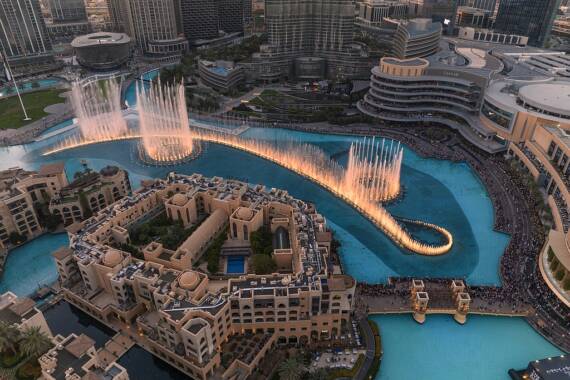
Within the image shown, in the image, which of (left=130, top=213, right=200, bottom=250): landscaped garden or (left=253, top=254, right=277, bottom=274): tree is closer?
(left=253, top=254, right=277, bottom=274): tree

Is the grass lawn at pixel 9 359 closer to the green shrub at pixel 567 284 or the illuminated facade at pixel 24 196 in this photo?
the illuminated facade at pixel 24 196

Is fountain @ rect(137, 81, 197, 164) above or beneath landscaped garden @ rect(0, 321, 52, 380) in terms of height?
beneath

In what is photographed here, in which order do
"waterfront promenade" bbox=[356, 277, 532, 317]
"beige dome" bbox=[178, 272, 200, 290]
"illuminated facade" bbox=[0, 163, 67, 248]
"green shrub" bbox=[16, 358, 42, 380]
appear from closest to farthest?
"green shrub" bbox=[16, 358, 42, 380], "beige dome" bbox=[178, 272, 200, 290], "waterfront promenade" bbox=[356, 277, 532, 317], "illuminated facade" bbox=[0, 163, 67, 248]

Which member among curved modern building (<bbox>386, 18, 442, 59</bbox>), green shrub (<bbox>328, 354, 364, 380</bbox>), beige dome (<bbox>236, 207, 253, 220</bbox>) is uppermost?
curved modern building (<bbox>386, 18, 442, 59</bbox>)

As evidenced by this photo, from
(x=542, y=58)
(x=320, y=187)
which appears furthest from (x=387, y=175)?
(x=542, y=58)

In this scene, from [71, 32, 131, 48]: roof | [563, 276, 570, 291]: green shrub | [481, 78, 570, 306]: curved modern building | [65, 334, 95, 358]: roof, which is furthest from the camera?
[71, 32, 131, 48]: roof

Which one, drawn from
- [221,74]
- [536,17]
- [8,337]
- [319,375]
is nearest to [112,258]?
[8,337]

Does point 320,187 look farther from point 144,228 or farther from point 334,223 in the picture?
point 144,228

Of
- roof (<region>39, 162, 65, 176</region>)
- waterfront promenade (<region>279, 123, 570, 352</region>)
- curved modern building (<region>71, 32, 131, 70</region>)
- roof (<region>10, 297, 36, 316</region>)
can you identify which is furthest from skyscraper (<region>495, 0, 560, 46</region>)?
roof (<region>10, 297, 36, 316</region>)

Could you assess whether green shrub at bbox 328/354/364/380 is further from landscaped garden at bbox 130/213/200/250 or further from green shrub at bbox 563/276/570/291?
green shrub at bbox 563/276/570/291
